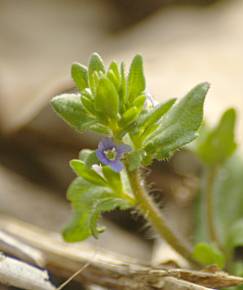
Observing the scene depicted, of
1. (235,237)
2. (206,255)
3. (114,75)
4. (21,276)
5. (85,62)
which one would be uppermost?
(85,62)

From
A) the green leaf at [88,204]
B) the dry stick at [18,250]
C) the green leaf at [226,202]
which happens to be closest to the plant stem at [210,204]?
the green leaf at [226,202]

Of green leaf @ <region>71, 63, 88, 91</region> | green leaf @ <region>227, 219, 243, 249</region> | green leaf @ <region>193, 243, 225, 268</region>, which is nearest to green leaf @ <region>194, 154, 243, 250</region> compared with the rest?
green leaf @ <region>227, 219, 243, 249</region>

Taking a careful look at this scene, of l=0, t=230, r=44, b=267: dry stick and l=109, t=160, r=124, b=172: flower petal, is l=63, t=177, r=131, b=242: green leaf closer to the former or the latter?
l=0, t=230, r=44, b=267: dry stick

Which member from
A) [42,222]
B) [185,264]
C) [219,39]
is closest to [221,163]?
[185,264]

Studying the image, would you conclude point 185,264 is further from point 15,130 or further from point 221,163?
point 15,130

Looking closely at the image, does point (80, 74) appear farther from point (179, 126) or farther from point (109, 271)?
point (109, 271)

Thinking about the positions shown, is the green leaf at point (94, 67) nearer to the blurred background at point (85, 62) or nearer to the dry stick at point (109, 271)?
the dry stick at point (109, 271)

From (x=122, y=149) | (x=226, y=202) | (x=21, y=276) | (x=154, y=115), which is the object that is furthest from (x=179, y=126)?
(x=226, y=202)
